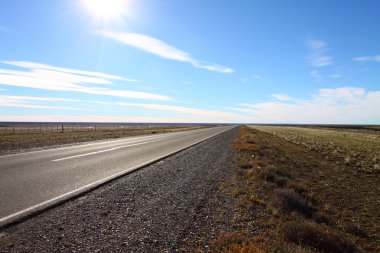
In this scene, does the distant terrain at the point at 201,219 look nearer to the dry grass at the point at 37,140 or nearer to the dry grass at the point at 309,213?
the dry grass at the point at 309,213

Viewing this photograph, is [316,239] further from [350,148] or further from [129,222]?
[350,148]

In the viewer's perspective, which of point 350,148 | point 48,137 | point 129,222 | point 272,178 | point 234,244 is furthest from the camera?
point 48,137

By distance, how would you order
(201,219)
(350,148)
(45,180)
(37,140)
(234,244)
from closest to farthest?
(234,244) → (201,219) → (45,180) → (37,140) → (350,148)

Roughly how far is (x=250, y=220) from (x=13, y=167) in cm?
837

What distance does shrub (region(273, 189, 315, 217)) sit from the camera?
705cm

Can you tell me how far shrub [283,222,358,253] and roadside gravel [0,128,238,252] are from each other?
120 centimetres

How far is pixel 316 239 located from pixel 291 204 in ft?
7.65

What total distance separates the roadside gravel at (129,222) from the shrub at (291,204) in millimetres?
1296

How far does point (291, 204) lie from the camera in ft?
24.1

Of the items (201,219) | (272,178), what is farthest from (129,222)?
(272,178)

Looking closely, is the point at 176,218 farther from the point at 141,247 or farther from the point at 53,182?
the point at 53,182

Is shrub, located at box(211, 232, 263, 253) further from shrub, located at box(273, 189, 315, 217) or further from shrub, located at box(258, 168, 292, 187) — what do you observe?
shrub, located at box(258, 168, 292, 187)

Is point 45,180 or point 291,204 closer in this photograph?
point 291,204

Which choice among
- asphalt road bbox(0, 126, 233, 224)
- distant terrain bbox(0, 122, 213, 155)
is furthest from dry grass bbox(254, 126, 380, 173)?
distant terrain bbox(0, 122, 213, 155)
